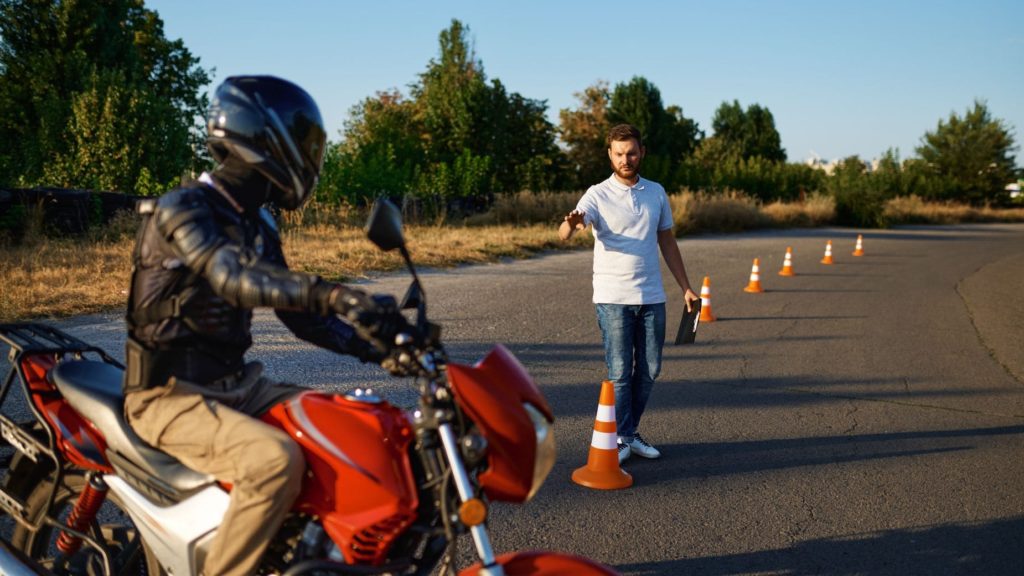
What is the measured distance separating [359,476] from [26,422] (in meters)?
1.41

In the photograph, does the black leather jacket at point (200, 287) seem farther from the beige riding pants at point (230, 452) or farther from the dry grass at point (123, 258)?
the dry grass at point (123, 258)

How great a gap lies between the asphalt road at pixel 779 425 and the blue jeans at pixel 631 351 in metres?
0.35

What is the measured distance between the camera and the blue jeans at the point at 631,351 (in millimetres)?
5359

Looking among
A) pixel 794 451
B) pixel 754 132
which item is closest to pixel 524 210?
pixel 794 451

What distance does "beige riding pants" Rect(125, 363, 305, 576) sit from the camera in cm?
235

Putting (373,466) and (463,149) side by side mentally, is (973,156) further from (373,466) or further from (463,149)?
(373,466)

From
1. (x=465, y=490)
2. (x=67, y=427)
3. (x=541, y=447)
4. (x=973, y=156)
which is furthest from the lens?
(x=973, y=156)

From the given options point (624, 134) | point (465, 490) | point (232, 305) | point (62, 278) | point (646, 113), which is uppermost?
point (646, 113)

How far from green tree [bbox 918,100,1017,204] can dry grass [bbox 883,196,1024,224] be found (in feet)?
8.98

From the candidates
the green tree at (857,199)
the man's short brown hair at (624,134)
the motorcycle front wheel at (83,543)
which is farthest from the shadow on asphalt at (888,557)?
the green tree at (857,199)

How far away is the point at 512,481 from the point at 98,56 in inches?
1257

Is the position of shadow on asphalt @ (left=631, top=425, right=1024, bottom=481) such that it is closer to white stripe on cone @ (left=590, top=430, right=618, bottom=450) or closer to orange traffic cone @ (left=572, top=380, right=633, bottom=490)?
orange traffic cone @ (left=572, top=380, right=633, bottom=490)

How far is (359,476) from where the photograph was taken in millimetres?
2303

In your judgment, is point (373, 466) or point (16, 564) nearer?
point (373, 466)
